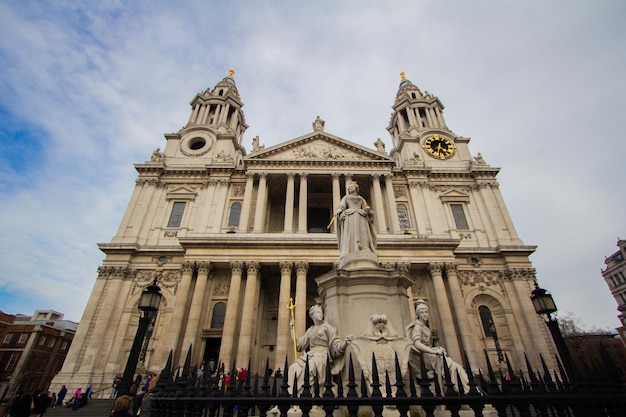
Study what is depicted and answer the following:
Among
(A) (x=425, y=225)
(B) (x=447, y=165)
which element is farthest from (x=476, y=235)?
(B) (x=447, y=165)

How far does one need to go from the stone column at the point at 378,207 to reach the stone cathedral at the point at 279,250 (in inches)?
4.8

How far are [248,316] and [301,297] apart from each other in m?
3.32

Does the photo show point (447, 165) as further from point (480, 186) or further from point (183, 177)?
point (183, 177)

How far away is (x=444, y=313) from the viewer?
20.4 metres

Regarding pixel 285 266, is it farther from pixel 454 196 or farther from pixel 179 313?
pixel 454 196

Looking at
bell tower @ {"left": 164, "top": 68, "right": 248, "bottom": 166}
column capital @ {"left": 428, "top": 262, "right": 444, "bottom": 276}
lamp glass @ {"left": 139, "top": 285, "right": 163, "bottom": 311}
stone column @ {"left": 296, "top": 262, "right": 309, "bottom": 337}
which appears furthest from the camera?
bell tower @ {"left": 164, "top": 68, "right": 248, "bottom": 166}

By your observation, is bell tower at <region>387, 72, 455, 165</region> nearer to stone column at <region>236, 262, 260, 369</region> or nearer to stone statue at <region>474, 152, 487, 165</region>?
stone statue at <region>474, 152, 487, 165</region>

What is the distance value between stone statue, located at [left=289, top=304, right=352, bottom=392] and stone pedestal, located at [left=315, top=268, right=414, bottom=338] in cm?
73

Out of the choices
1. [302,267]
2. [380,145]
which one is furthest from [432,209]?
[302,267]

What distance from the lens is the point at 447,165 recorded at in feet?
104

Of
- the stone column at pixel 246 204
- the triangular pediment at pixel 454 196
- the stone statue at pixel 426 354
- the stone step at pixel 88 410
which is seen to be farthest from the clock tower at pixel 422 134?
the stone step at pixel 88 410

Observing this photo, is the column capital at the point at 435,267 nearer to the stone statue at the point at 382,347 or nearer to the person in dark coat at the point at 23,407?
the stone statue at the point at 382,347

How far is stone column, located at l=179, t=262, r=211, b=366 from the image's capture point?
1897cm

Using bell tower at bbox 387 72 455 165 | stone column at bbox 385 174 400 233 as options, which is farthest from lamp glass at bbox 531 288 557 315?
bell tower at bbox 387 72 455 165
